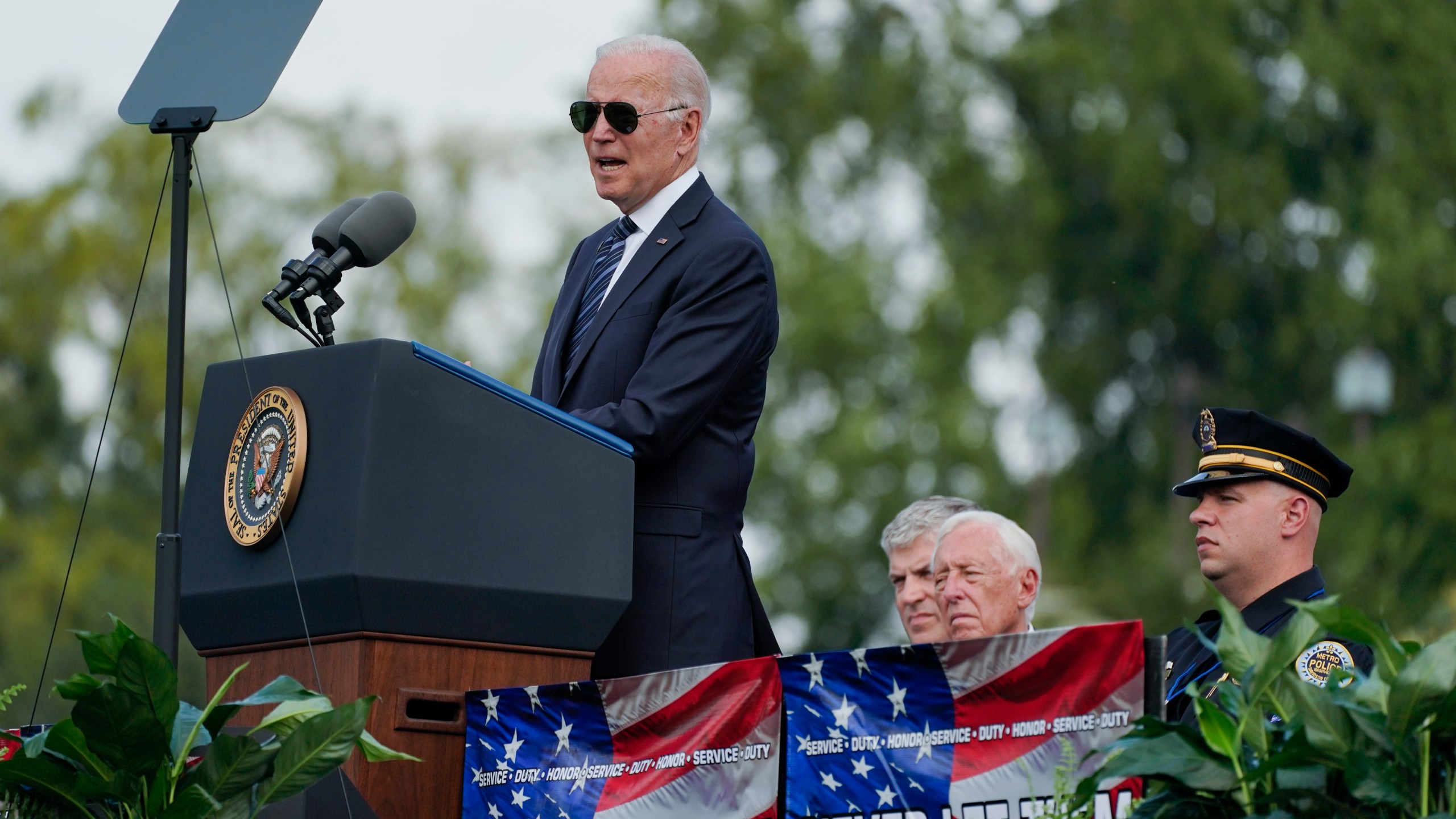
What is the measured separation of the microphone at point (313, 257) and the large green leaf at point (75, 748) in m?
0.78

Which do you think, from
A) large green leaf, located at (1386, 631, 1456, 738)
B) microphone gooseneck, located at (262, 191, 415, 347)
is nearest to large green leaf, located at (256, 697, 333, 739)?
microphone gooseneck, located at (262, 191, 415, 347)

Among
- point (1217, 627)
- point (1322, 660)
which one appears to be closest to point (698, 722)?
point (1322, 660)

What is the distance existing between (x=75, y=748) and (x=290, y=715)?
1.05 ft

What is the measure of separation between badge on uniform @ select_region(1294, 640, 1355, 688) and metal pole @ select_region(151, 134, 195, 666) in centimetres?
203

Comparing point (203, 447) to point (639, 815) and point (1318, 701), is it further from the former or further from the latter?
point (1318, 701)

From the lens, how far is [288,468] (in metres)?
3.16

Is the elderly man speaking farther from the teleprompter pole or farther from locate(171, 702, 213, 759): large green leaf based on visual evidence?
locate(171, 702, 213, 759): large green leaf

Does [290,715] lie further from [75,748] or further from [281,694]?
[75,748]

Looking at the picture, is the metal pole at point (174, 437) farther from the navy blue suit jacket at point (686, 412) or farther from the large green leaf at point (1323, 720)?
the large green leaf at point (1323, 720)

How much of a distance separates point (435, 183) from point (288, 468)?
56.0ft

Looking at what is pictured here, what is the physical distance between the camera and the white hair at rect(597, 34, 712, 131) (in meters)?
3.78

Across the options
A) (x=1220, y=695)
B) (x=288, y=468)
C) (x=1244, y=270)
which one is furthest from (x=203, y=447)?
(x=1244, y=270)

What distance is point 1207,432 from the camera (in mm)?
4641

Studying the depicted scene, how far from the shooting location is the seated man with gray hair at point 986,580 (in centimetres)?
468
